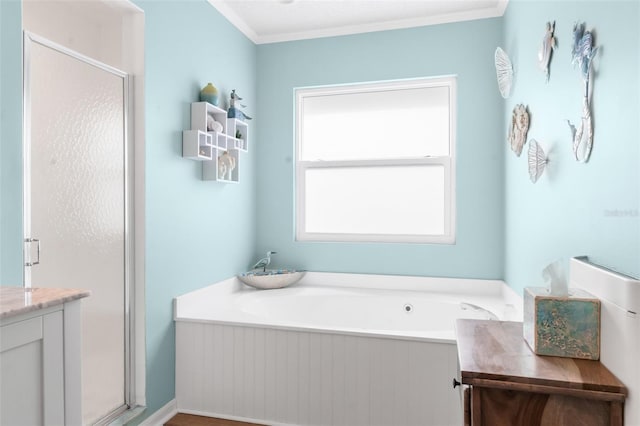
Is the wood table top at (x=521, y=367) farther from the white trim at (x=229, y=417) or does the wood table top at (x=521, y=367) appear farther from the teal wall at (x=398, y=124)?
the teal wall at (x=398, y=124)

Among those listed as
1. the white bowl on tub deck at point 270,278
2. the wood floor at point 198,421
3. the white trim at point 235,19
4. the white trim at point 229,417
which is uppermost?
the white trim at point 235,19

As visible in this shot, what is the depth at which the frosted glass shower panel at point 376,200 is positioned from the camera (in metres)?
3.04

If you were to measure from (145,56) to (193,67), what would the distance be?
0.42 metres

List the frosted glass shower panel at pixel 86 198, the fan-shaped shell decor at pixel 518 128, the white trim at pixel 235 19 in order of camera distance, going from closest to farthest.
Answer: the frosted glass shower panel at pixel 86 198, the fan-shaped shell decor at pixel 518 128, the white trim at pixel 235 19

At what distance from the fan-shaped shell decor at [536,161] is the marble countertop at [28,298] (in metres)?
1.84

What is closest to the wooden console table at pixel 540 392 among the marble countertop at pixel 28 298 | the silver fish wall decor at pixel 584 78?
the silver fish wall decor at pixel 584 78

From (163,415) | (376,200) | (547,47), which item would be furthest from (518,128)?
(163,415)

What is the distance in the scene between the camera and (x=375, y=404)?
195 cm

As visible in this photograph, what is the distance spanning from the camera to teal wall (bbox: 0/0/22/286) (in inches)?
51.1

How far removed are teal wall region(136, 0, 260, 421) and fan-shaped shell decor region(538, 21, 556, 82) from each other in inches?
72.5

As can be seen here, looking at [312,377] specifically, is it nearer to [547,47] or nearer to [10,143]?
[10,143]

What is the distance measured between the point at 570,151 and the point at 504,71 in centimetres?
123

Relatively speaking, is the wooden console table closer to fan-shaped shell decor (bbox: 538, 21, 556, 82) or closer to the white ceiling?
fan-shaped shell decor (bbox: 538, 21, 556, 82)

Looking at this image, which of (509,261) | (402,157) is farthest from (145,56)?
(509,261)
